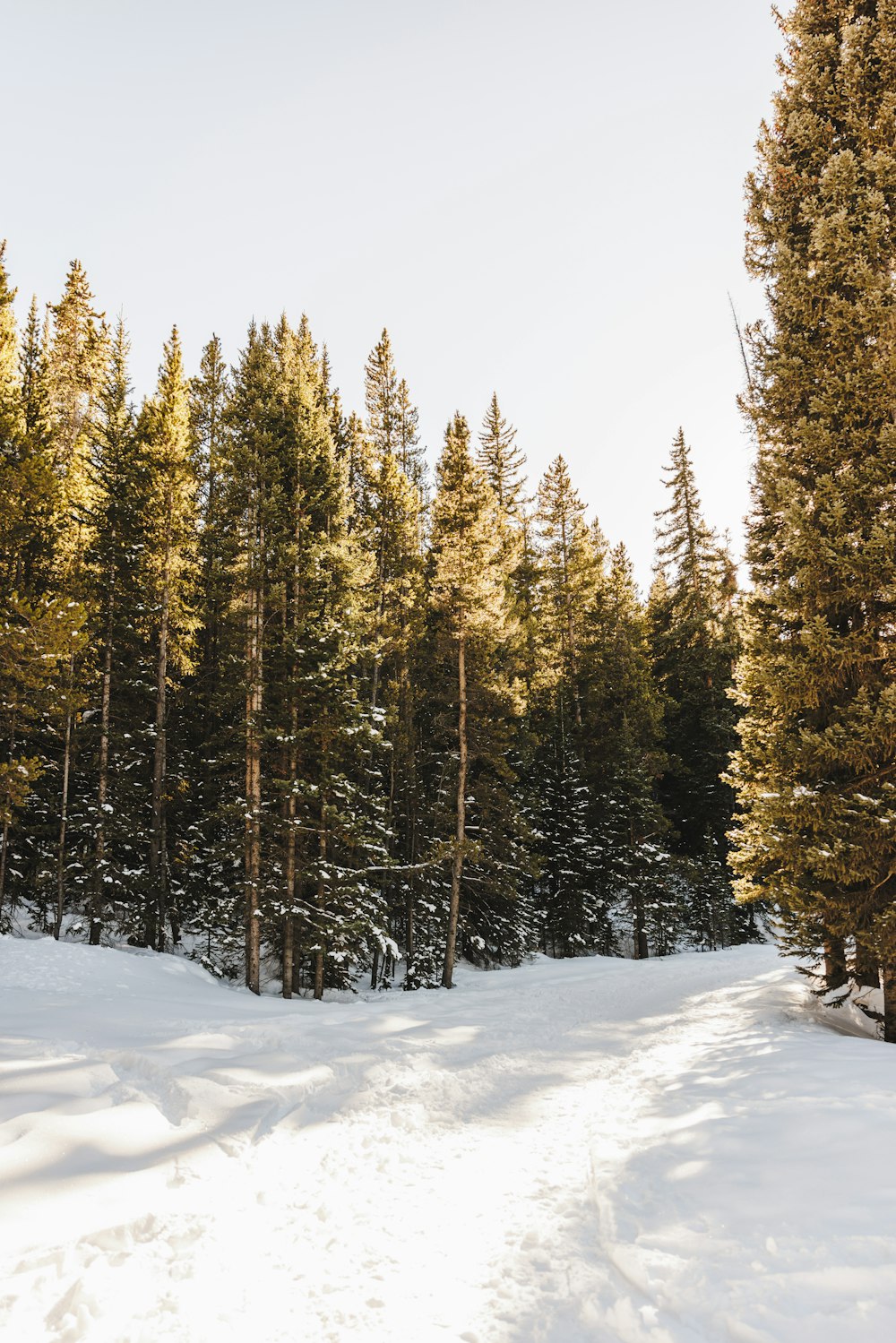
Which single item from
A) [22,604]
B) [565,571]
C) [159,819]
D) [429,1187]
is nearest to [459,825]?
[159,819]

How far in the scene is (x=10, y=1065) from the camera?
6.48 metres

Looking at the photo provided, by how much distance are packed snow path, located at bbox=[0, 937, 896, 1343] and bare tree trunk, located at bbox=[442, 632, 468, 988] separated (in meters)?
9.33

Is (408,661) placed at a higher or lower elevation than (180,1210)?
higher

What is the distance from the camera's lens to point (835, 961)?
1048cm

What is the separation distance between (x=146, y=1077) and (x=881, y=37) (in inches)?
732

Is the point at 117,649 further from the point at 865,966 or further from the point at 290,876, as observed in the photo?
the point at 865,966

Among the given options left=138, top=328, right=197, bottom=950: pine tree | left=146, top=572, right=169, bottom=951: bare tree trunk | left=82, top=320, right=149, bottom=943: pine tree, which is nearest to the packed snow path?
left=146, top=572, right=169, bottom=951: bare tree trunk

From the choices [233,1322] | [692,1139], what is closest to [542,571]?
[692,1139]

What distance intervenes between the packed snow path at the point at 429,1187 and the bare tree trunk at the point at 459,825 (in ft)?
30.6

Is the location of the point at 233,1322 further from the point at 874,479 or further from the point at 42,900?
the point at 42,900

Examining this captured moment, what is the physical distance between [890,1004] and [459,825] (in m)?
12.3

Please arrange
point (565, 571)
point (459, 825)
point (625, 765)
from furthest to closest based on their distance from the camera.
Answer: point (565, 571) < point (625, 765) < point (459, 825)

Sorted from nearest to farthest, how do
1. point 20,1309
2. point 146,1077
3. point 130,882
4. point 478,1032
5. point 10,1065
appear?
point 20,1309, point 10,1065, point 146,1077, point 478,1032, point 130,882

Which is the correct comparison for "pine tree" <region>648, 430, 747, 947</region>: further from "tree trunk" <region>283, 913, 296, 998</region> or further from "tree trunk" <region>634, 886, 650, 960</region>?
"tree trunk" <region>283, 913, 296, 998</region>
